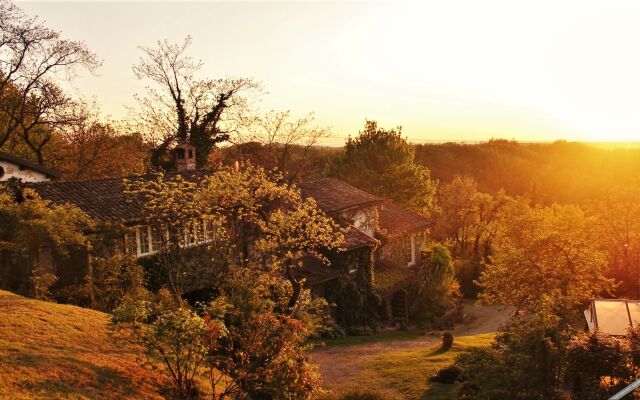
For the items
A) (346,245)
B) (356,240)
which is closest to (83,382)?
(346,245)

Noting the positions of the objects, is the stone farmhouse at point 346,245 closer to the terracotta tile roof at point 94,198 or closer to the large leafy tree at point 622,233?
the terracotta tile roof at point 94,198

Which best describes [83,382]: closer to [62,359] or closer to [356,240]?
[62,359]

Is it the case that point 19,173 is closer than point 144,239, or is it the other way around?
point 144,239

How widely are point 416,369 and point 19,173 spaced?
66.4 feet

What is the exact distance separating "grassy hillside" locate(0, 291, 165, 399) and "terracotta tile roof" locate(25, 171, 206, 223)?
18.5ft

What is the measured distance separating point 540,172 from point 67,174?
3293 inches

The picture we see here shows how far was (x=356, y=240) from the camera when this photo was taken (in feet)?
98.1

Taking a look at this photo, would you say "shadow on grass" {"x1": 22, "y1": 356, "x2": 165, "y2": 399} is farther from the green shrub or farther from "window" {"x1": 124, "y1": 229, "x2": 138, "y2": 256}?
the green shrub

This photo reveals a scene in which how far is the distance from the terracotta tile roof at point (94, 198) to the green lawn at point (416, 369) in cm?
1207

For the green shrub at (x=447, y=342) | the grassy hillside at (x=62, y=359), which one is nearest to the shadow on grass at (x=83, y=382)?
the grassy hillside at (x=62, y=359)

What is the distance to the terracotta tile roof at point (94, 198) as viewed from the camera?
2053 centimetres

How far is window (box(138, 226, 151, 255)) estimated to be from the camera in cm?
2161

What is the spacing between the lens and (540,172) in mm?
95312

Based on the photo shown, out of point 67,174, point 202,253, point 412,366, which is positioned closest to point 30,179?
point 202,253
